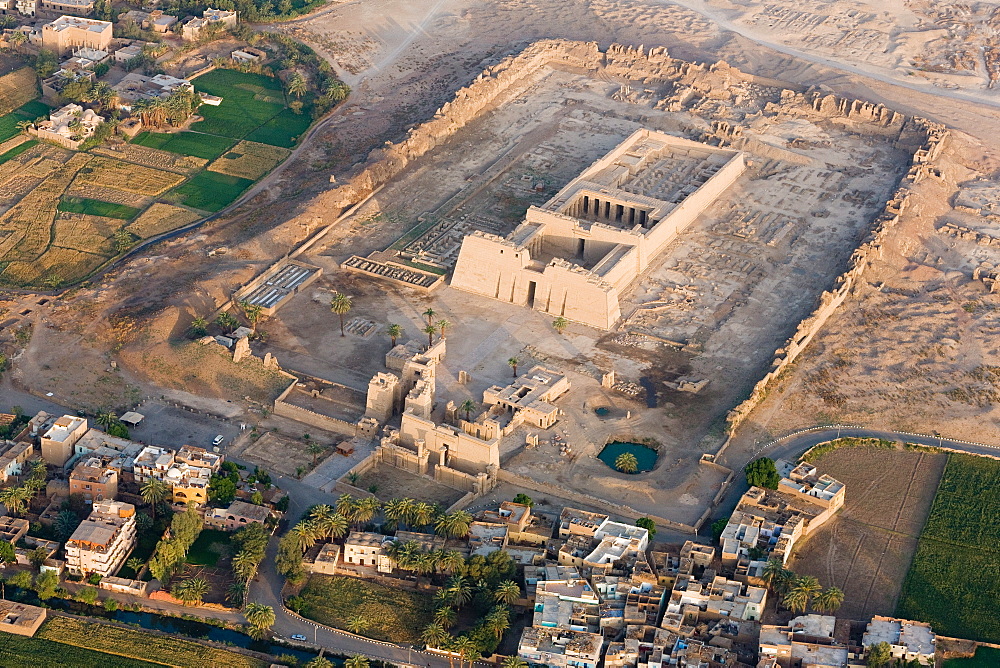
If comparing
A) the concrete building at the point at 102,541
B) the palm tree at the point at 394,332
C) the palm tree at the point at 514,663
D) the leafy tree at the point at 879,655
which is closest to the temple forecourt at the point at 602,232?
the palm tree at the point at 394,332

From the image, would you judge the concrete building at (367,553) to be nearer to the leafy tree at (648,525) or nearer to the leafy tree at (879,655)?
the leafy tree at (648,525)

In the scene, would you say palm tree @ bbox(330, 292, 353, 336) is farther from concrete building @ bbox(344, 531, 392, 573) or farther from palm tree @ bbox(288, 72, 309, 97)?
palm tree @ bbox(288, 72, 309, 97)

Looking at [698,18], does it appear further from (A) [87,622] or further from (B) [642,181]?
(A) [87,622]

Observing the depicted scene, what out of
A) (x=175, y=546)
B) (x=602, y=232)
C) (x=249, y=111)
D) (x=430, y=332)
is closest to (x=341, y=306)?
(x=430, y=332)

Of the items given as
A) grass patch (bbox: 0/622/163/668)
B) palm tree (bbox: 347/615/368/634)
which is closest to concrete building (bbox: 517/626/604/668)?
palm tree (bbox: 347/615/368/634)

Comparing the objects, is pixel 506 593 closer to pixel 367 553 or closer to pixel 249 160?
pixel 367 553

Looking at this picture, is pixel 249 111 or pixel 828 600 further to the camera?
pixel 249 111
